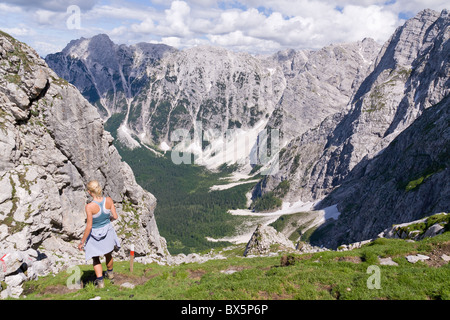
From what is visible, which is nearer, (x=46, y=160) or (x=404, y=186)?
(x=46, y=160)

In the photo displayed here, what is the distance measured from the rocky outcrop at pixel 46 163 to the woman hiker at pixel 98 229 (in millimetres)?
11758

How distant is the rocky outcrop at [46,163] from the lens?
3544cm

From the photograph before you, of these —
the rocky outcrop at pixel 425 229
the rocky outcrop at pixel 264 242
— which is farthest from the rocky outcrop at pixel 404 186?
the rocky outcrop at pixel 425 229

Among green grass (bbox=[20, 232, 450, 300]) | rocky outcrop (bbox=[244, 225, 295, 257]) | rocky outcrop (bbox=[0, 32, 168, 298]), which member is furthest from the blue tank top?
rocky outcrop (bbox=[244, 225, 295, 257])

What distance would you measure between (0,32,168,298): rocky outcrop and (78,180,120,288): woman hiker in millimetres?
11758

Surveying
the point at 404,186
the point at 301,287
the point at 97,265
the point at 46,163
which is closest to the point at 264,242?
the point at 46,163

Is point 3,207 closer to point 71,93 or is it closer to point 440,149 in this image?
point 71,93

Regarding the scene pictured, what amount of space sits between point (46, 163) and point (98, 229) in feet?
111

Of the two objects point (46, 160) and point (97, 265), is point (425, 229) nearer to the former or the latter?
point (97, 265)

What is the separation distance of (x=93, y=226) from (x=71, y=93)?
139 feet

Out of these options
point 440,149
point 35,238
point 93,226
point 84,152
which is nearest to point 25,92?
point 84,152

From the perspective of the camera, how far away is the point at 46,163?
4528cm

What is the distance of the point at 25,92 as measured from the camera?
43844 mm
